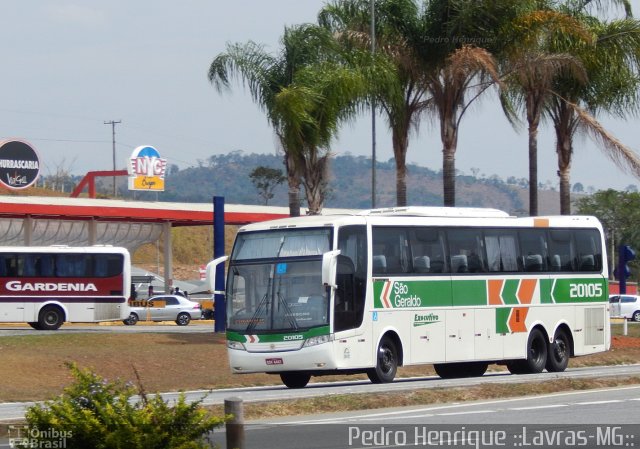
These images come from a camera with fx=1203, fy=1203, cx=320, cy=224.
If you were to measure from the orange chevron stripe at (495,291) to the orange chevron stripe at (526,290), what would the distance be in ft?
2.12

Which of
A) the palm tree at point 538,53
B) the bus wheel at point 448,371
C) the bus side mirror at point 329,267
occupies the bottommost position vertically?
the bus wheel at point 448,371

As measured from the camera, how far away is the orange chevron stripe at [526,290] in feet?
87.7

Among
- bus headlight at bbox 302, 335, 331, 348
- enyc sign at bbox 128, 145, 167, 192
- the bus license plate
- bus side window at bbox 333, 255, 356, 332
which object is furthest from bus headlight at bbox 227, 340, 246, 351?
enyc sign at bbox 128, 145, 167, 192

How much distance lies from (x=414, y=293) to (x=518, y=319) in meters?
3.36

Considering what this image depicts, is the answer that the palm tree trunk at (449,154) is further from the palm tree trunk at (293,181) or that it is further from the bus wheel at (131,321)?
the bus wheel at (131,321)

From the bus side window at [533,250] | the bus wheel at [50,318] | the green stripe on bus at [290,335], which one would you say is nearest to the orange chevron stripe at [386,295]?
the green stripe on bus at [290,335]

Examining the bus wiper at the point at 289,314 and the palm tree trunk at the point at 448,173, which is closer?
the bus wiper at the point at 289,314

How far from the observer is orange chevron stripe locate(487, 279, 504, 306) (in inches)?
1028

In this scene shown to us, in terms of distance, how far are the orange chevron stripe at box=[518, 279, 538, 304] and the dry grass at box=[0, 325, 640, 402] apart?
361 cm

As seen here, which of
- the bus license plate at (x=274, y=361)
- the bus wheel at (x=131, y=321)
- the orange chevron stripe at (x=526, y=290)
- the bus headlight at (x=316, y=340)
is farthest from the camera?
the bus wheel at (x=131, y=321)

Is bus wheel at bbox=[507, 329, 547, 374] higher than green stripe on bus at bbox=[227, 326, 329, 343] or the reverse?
the reverse

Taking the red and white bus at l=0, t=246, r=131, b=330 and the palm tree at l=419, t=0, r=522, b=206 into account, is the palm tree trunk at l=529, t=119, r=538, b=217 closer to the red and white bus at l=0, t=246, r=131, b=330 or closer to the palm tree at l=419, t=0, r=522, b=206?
the palm tree at l=419, t=0, r=522, b=206

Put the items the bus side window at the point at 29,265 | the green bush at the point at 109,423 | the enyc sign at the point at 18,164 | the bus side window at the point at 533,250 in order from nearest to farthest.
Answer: the green bush at the point at 109,423
the bus side window at the point at 533,250
the bus side window at the point at 29,265
the enyc sign at the point at 18,164

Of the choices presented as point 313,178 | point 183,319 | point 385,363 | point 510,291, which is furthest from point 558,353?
point 183,319
